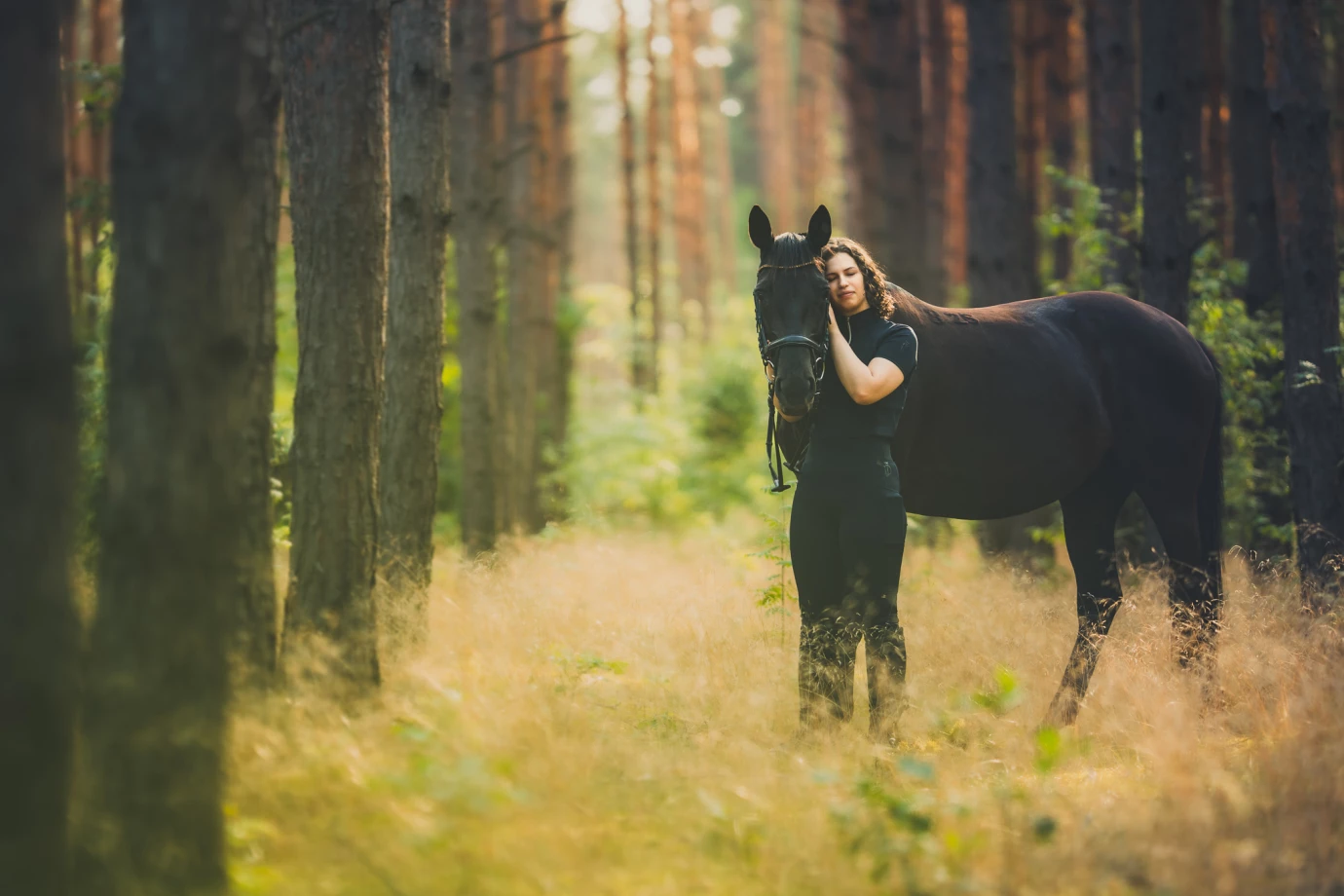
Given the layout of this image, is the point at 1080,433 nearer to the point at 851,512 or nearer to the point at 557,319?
the point at 851,512

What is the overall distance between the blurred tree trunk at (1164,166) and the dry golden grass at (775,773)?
117 inches

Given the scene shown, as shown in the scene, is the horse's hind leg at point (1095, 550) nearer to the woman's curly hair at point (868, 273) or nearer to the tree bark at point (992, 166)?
the woman's curly hair at point (868, 273)

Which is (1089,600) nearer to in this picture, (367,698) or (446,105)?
(367,698)

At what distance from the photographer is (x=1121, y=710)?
5.52m

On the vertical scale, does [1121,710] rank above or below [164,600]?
below

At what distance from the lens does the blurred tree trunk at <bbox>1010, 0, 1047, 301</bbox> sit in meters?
16.4

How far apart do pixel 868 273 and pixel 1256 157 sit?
6547mm

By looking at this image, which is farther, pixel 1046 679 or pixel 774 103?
pixel 774 103

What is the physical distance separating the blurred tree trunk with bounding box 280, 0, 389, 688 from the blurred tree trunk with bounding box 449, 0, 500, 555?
4522mm

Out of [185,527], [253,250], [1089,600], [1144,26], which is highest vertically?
[1144,26]

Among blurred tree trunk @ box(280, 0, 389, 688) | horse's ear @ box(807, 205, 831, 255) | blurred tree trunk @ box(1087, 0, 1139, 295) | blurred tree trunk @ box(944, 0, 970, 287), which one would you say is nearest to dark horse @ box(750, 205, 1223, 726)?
horse's ear @ box(807, 205, 831, 255)

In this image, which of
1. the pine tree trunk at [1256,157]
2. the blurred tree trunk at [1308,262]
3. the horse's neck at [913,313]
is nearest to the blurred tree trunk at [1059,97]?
the pine tree trunk at [1256,157]

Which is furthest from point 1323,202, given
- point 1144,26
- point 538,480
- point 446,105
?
point 538,480

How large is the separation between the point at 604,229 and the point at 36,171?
5697cm
